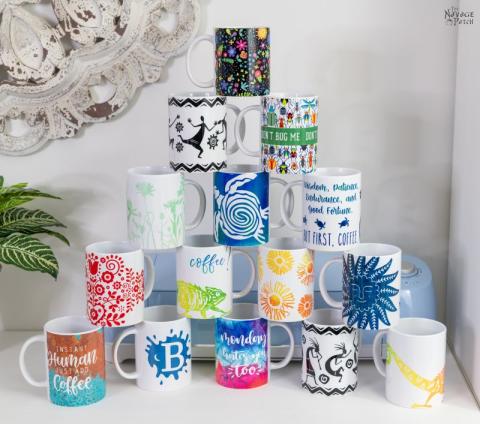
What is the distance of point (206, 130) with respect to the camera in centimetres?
120

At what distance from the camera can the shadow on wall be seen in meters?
1.50

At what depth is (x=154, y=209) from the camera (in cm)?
120

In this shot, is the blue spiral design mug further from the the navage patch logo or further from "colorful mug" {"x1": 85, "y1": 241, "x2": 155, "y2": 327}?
the the navage patch logo

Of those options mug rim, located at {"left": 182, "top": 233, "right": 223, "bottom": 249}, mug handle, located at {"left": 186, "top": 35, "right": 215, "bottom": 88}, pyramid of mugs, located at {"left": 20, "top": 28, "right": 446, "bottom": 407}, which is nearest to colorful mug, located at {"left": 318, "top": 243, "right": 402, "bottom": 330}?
pyramid of mugs, located at {"left": 20, "top": 28, "right": 446, "bottom": 407}

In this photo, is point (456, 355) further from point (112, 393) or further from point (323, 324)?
point (112, 393)

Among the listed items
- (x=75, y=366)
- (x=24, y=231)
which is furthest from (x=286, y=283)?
(x=24, y=231)

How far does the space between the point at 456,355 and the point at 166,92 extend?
0.64m

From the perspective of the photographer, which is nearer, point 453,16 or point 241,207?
point 241,207

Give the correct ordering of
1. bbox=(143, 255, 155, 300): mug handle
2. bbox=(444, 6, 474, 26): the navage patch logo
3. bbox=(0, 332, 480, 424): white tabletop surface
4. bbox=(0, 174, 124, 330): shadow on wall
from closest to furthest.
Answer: bbox=(0, 332, 480, 424): white tabletop surface < bbox=(143, 255, 155, 300): mug handle < bbox=(444, 6, 474, 26): the navage patch logo < bbox=(0, 174, 124, 330): shadow on wall

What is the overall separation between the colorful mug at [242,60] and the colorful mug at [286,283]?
0.23 meters

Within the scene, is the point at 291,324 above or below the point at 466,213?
below

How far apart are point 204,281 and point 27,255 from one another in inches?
11.9

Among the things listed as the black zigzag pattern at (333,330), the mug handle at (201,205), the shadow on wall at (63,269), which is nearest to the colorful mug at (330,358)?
the black zigzag pattern at (333,330)

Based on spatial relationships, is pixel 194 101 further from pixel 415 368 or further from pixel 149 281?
pixel 415 368
